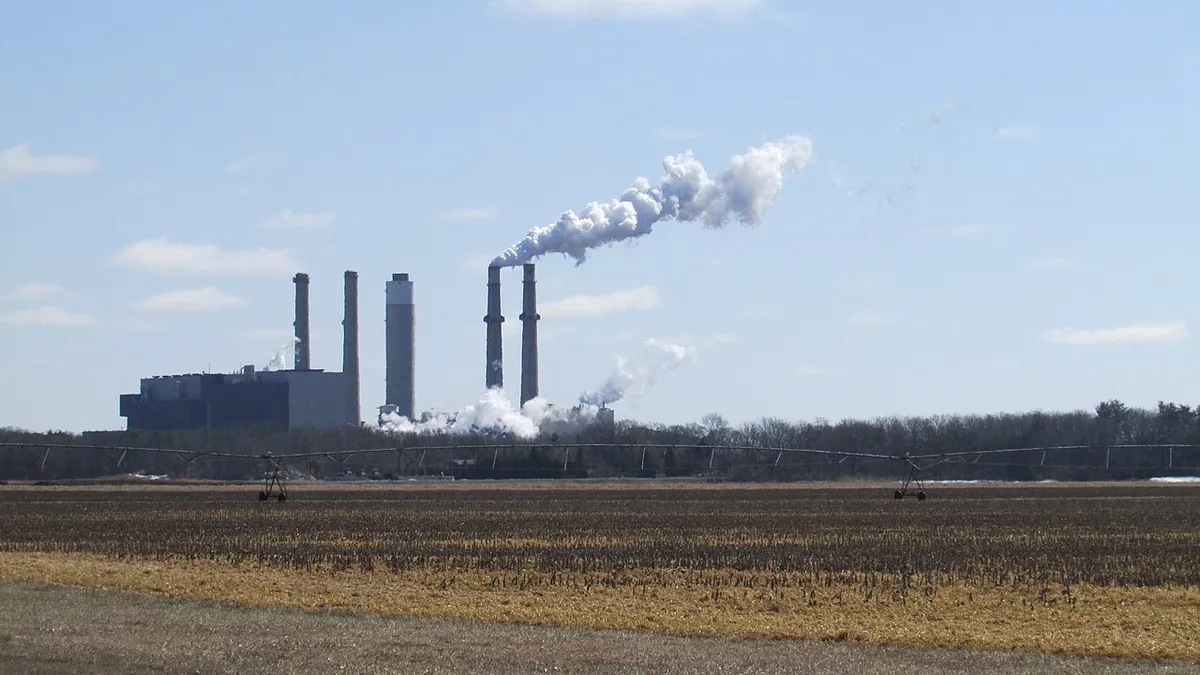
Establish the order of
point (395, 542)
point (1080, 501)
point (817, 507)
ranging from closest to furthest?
1. point (395, 542)
2. point (817, 507)
3. point (1080, 501)

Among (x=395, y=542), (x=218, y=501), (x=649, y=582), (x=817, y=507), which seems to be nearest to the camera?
(x=649, y=582)

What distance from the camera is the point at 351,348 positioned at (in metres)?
164

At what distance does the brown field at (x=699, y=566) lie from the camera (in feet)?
88.0

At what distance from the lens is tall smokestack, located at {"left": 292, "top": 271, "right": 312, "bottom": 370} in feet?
546

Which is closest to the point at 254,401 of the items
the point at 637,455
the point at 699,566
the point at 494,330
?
the point at 494,330

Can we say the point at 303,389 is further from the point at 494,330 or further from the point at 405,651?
the point at 405,651

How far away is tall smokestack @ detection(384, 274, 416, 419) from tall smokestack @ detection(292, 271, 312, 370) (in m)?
9.42

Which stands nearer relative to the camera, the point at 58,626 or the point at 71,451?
the point at 58,626

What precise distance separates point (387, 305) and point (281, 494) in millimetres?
78555

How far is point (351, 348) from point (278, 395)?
8.93 meters

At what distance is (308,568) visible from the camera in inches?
1467

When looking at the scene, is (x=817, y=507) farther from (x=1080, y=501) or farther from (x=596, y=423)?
(x=596, y=423)

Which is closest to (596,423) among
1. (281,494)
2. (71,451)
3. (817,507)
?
(71,451)

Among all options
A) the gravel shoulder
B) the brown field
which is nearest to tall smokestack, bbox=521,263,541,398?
the brown field
